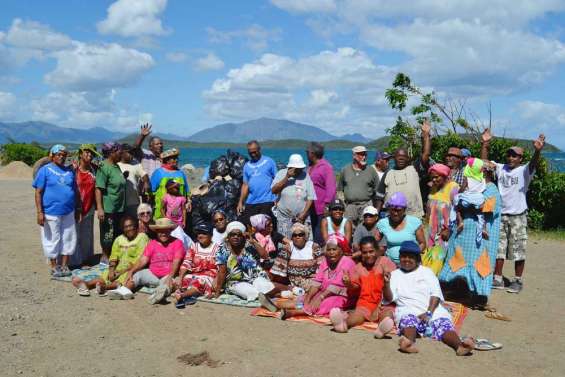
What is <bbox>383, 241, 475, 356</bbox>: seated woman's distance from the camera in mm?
5297

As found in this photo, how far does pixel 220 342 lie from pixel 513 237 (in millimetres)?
4165

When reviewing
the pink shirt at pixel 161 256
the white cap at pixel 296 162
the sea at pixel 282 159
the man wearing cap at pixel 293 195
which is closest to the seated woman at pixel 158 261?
the pink shirt at pixel 161 256

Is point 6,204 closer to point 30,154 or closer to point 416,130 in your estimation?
point 416,130

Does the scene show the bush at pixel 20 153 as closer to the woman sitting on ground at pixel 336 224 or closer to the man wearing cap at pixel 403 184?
the woman sitting on ground at pixel 336 224

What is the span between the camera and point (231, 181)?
29.8ft

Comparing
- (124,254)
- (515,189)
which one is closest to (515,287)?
(515,189)

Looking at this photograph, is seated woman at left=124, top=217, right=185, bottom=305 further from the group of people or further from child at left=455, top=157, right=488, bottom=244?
child at left=455, top=157, right=488, bottom=244

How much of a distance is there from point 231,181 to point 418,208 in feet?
10.8

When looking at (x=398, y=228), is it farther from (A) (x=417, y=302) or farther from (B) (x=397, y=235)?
(A) (x=417, y=302)

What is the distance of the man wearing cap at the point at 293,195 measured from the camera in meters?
7.39

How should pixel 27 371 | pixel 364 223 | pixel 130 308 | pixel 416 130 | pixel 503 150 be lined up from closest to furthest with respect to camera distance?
pixel 27 371, pixel 130 308, pixel 364 223, pixel 503 150, pixel 416 130

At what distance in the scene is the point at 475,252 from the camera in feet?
21.1

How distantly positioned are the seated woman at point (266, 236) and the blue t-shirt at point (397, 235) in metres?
1.41

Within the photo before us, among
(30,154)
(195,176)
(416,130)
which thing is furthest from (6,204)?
(30,154)
